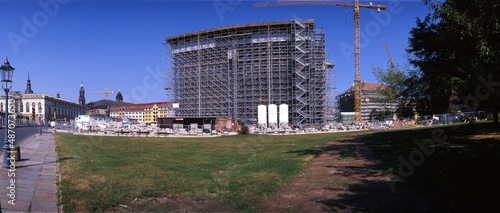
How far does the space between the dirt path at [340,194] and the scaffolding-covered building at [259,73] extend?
47097 millimetres

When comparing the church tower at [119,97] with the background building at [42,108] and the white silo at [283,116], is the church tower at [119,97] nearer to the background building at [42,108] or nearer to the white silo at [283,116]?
the background building at [42,108]

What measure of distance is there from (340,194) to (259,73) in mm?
51839

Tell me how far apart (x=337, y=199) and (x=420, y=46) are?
1362 centimetres

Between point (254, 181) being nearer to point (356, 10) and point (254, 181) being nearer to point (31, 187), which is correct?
point (31, 187)

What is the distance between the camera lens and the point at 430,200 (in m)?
5.25

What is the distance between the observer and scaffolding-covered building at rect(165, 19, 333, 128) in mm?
57750

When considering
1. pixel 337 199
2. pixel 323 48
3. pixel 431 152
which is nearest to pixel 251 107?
pixel 323 48

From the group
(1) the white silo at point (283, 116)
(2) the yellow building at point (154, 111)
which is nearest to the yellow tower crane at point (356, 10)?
(1) the white silo at point (283, 116)

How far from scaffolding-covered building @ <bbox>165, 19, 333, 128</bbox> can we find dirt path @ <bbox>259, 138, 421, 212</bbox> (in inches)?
1854

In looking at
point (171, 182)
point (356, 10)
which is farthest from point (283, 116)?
point (171, 182)

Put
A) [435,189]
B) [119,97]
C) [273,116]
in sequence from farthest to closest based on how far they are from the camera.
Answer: [119,97], [273,116], [435,189]

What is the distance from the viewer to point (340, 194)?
20.2ft

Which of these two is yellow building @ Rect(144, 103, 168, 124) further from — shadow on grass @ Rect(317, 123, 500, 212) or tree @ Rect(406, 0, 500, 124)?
shadow on grass @ Rect(317, 123, 500, 212)

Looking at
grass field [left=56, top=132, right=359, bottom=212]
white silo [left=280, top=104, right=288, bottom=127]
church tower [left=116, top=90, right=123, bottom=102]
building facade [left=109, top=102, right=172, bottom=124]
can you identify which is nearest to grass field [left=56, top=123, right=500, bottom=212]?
grass field [left=56, top=132, right=359, bottom=212]
